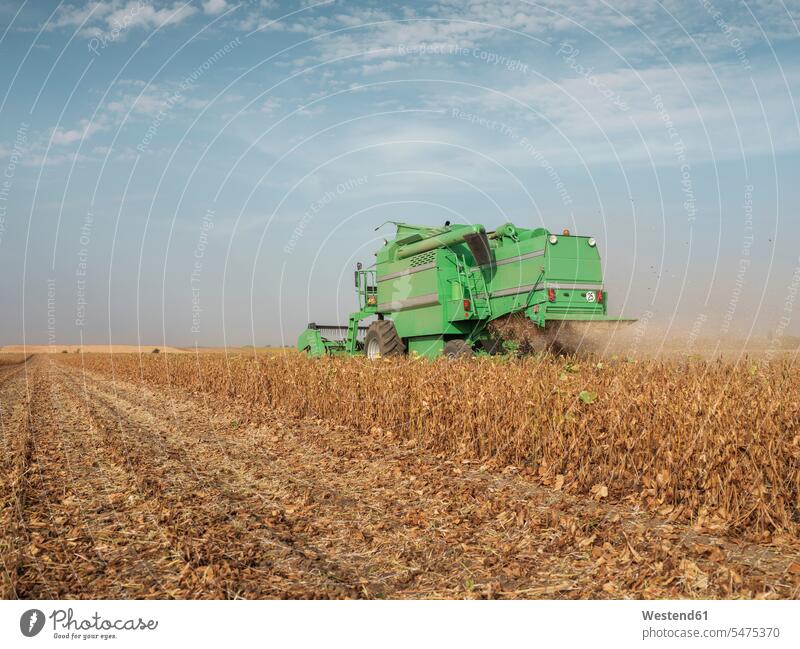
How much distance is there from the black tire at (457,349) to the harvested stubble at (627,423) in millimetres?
2598

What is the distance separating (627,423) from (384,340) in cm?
1016

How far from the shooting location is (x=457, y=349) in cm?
1370

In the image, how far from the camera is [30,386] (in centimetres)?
2020

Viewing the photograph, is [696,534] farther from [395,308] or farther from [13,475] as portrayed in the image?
[395,308]

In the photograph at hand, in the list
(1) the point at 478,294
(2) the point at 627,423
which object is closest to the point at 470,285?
(1) the point at 478,294

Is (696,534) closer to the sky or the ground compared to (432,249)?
closer to the ground

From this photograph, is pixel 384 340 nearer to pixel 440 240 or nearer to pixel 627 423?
pixel 440 240

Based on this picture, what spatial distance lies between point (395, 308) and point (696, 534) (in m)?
12.0

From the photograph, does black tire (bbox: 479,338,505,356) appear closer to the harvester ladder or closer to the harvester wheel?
the harvester ladder

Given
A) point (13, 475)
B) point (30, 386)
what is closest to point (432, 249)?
point (13, 475)

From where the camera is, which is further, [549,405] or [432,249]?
[432,249]

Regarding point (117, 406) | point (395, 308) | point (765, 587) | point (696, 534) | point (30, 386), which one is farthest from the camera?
point (30, 386)

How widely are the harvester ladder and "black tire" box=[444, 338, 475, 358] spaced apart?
0.75 meters

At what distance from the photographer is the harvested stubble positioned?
16.9 feet
